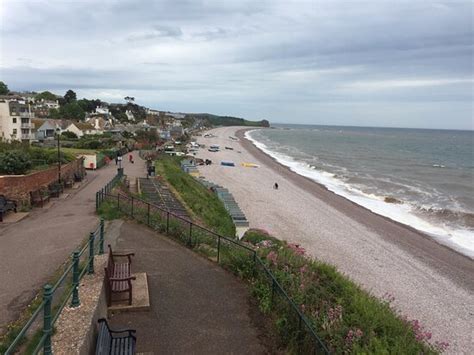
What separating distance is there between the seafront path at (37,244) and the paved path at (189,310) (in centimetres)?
181

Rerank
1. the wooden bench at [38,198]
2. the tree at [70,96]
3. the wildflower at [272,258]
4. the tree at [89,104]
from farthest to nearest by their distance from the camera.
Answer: the tree at [70,96] < the tree at [89,104] < the wooden bench at [38,198] < the wildflower at [272,258]

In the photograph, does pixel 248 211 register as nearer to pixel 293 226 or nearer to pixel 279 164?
pixel 293 226

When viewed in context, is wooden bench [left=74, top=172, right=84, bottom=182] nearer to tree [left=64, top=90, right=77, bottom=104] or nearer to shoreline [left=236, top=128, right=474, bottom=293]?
shoreline [left=236, top=128, right=474, bottom=293]

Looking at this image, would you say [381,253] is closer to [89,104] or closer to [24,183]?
[24,183]

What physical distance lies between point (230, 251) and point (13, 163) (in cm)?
1323

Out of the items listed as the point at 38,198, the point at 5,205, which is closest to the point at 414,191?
the point at 38,198

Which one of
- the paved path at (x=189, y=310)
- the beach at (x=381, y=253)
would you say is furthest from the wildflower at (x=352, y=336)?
the beach at (x=381, y=253)

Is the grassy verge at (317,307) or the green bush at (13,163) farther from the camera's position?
the green bush at (13,163)

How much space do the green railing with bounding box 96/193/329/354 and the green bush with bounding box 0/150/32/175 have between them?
438cm

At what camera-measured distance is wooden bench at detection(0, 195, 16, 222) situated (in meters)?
14.7

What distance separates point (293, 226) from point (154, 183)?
9.11 metres

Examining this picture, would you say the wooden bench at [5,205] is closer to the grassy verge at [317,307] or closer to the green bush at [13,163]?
the green bush at [13,163]

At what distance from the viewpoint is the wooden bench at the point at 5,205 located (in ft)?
48.3

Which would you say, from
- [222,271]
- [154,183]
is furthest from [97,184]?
[222,271]
